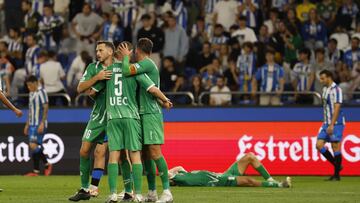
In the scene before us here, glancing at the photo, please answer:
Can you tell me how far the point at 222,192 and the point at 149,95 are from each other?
3033 millimetres

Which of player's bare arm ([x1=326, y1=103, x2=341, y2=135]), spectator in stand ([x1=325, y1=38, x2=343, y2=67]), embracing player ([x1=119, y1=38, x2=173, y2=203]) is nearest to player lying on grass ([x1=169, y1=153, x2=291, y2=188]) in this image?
player's bare arm ([x1=326, y1=103, x2=341, y2=135])

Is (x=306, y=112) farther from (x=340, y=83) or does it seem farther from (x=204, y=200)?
(x=204, y=200)

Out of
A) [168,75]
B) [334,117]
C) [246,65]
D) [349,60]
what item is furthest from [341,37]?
[334,117]

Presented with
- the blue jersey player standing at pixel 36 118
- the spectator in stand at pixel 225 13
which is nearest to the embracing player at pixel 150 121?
the blue jersey player standing at pixel 36 118

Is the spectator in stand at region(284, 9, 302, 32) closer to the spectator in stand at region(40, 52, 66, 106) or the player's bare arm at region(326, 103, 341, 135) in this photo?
the player's bare arm at region(326, 103, 341, 135)

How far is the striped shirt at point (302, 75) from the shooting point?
2500cm

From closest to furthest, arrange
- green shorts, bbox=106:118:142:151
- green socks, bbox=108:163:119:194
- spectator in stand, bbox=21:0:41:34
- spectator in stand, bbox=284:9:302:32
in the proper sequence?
green socks, bbox=108:163:119:194, green shorts, bbox=106:118:142:151, spectator in stand, bbox=284:9:302:32, spectator in stand, bbox=21:0:41:34

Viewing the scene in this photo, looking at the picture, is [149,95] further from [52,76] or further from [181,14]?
[181,14]

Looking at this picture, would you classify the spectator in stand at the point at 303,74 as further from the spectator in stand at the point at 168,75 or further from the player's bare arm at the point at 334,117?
the player's bare arm at the point at 334,117

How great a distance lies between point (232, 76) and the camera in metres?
25.8

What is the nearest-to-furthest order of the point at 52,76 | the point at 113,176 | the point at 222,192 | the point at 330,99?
the point at 113,176 < the point at 222,192 < the point at 330,99 < the point at 52,76

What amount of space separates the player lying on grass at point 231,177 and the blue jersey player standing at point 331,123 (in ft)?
9.24

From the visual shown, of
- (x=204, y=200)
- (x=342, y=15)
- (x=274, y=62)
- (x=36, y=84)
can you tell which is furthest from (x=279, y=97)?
(x=204, y=200)

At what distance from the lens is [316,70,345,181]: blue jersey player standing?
21141 mm
